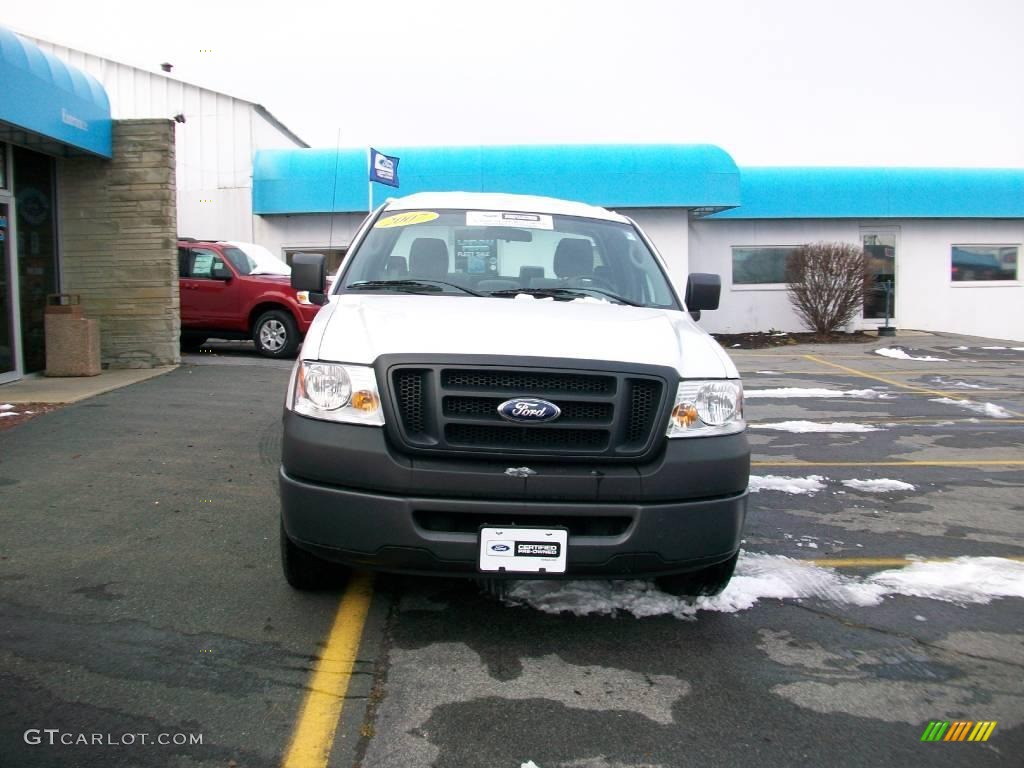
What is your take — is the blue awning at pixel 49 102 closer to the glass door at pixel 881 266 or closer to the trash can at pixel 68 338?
the trash can at pixel 68 338

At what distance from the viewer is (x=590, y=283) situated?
491 centimetres

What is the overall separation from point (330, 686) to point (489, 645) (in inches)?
27.5

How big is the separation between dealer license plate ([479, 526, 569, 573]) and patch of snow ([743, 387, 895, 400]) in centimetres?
878

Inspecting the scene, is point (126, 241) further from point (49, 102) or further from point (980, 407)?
point (980, 407)

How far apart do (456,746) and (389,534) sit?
2.66 ft

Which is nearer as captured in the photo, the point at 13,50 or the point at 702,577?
the point at 702,577

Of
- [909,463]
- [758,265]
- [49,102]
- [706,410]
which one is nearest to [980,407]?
[909,463]

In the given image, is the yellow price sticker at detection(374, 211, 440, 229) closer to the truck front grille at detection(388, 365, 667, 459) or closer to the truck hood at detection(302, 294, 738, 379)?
the truck hood at detection(302, 294, 738, 379)

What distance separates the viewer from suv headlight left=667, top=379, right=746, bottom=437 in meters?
3.56

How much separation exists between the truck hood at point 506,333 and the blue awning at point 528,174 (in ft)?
52.8

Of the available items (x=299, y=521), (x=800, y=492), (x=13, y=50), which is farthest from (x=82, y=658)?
(x=13, y=50)

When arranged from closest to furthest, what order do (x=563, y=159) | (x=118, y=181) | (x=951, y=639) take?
(x=951, y=639), (x=118, y=181), (x=563, y=159)

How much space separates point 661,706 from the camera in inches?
126

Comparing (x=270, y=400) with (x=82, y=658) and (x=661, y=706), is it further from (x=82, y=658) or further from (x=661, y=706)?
(x=661, y=706)
